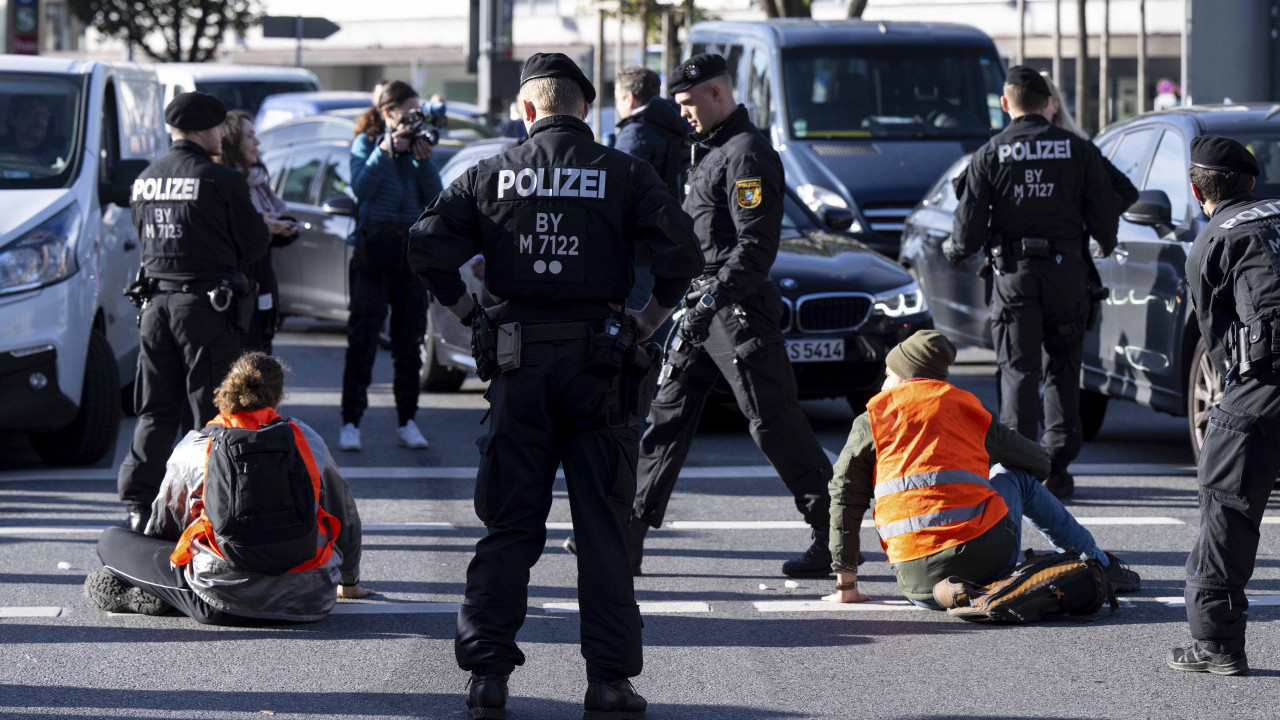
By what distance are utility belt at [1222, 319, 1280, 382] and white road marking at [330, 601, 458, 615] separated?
2.66 m

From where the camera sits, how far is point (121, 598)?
6.20m

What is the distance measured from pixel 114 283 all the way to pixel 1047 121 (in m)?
4.83

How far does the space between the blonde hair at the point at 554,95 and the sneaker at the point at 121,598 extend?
7.45 feet

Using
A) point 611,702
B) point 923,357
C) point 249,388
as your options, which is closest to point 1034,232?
point 923,357

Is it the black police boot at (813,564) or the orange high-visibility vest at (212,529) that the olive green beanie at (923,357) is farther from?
the orange high-visibility vest at (212,529)

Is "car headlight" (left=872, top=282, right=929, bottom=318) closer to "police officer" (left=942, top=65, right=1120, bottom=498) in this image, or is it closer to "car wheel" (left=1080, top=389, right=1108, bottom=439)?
"car wheel" (left=1080, top=389, right=1108, bottom=439)

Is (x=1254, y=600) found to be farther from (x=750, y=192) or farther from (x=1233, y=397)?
(x=750, y=192)

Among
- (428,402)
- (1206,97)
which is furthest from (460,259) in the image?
(1206,97)

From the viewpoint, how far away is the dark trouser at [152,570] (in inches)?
237

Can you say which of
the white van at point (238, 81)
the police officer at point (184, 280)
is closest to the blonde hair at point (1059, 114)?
the police officer at point (184, 280)

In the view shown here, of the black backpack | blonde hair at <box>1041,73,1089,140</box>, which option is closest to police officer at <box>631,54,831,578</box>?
the black backpack

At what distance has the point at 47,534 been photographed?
758 centimetres

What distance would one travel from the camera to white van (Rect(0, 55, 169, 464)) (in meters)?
8.60

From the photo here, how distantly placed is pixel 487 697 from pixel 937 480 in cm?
190
